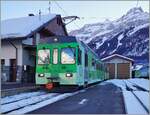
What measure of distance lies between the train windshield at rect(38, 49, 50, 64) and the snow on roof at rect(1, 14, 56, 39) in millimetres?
10194

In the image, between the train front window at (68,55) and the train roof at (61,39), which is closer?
the train front window at (68,55)

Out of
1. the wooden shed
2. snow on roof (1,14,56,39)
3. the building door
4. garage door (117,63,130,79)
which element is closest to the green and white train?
snow on roof (1,14,56,39)

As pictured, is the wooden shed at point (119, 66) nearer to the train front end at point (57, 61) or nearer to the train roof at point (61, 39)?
the train roof at point (61, 39)

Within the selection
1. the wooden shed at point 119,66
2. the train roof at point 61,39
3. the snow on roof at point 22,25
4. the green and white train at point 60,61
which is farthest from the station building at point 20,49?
the wooden shed at point 119,66

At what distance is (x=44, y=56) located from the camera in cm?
1969

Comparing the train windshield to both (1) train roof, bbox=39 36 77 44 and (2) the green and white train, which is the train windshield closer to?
(2) the green and white train

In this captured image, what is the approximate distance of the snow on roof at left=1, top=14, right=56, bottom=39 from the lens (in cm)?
3075

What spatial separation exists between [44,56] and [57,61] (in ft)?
2.37

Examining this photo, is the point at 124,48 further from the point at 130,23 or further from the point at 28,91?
the point at 28,91

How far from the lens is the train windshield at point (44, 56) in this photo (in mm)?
19625

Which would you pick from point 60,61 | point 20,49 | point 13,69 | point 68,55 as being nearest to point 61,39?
point 68,55

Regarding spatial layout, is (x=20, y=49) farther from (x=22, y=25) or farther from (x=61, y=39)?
(x=61, y=39)

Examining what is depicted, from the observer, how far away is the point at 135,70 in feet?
237

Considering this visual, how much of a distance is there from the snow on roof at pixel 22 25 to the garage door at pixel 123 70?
1196 inches
